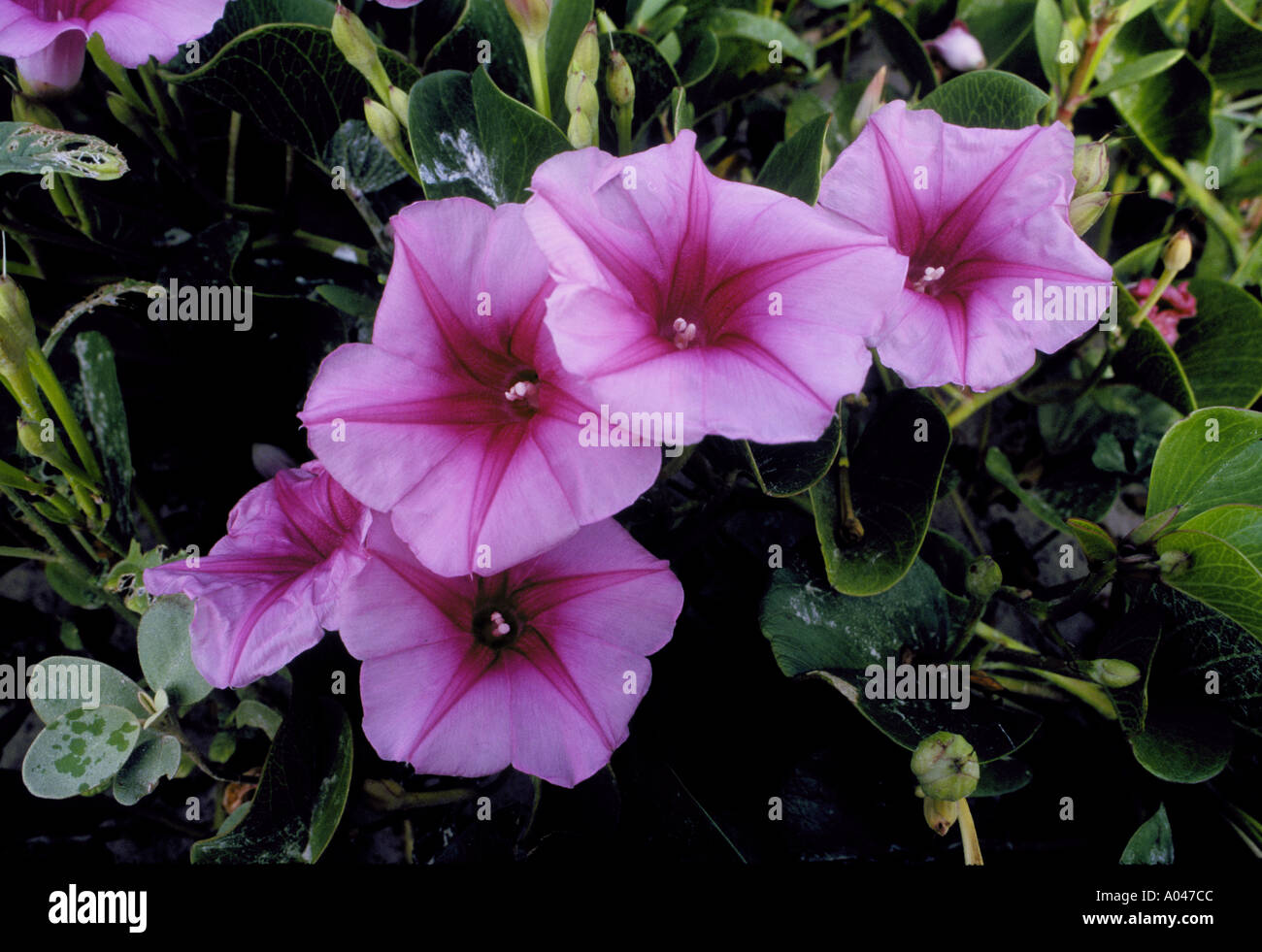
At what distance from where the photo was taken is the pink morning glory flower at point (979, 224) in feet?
2.64

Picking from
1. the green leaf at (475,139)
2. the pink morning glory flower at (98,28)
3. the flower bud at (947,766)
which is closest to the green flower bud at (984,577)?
the flower bud at (947,766)

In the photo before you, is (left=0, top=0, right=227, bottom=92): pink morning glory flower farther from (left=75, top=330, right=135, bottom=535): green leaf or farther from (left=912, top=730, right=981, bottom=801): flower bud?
(left=912, top=730, right=981, bottom=801): flower bud

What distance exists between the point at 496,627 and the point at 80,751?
1.41ft

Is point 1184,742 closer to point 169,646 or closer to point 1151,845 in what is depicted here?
point 1151,845

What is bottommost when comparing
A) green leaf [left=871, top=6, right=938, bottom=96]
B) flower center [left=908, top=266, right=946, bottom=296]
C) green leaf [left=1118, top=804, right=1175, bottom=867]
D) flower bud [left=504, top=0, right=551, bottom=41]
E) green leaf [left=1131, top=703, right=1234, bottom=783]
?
green leaf [left=1118, top=804, right=1175, bottom=867]

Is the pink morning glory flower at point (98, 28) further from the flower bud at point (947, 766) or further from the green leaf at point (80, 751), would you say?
the flower bud at point (947, 766)

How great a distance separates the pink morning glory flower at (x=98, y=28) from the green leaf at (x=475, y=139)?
0.23 metres

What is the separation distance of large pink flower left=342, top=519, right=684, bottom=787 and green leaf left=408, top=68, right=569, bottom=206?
1.21 ft

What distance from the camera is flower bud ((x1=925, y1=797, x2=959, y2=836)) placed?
2.82 feet

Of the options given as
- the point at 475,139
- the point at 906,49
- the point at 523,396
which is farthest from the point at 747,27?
the point at 523,396

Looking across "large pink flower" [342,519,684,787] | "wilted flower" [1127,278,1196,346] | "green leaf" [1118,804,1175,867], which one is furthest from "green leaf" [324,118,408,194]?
"green leaf" [1118,804,1175,867]

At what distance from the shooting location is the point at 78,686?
3.08 feet

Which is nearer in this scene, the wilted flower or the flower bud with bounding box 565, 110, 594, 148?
the flower bud with bounding box 565, 110, 594, 148
